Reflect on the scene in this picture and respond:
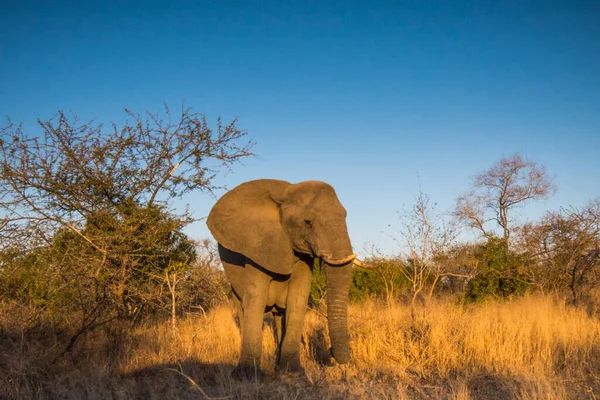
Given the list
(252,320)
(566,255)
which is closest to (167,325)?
(252,320)

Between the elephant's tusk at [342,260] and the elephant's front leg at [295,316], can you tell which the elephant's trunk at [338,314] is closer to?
the elephant's tusk at [342,260]

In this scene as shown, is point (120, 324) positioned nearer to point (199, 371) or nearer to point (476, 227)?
point (199, 371)

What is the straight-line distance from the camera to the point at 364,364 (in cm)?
679

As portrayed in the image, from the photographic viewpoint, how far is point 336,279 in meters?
6.28

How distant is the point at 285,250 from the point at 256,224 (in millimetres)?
549

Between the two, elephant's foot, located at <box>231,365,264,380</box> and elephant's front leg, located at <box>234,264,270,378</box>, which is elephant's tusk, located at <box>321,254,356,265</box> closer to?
elephant's front leg, located at <box>234,264,270,378</box>

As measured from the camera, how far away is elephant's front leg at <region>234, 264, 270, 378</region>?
6.30 m

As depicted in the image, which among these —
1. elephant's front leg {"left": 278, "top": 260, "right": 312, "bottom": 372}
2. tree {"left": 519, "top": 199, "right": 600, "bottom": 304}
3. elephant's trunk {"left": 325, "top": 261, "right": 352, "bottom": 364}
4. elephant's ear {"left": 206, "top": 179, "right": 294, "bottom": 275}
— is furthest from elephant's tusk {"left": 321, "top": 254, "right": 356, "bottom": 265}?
tree {"left": 519, "top": 199, "right": 600, "bottom": 304}

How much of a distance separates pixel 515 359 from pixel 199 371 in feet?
13.7

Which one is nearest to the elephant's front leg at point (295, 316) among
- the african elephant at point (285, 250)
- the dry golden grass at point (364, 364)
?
the african elephant at point (285, 250)

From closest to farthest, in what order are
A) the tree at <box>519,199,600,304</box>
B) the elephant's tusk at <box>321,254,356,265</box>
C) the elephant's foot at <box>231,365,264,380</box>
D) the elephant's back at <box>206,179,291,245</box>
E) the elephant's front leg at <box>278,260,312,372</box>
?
the elephant's tusk at <box>321,254,356,265</box>, the elephant's foot at <box>231,365,264,380</box>, the elephant's front leg at <box>278,260,312,372</box>, the elephant's back at <box>206,179,291,245</box>, the tree at <box>519,199,600,304</box>

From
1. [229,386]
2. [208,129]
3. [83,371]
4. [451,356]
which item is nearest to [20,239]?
[83,371]

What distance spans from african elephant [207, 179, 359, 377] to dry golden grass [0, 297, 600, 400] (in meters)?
0.52

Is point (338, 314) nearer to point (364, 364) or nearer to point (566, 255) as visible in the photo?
point (364, 364)
